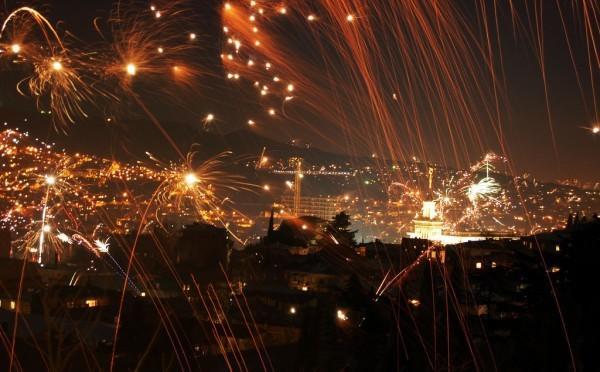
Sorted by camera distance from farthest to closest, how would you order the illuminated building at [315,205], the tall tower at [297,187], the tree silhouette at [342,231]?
the illuminated building at [315,205] → the tall tower at [297,187] → the tree silhouette at [342,231]

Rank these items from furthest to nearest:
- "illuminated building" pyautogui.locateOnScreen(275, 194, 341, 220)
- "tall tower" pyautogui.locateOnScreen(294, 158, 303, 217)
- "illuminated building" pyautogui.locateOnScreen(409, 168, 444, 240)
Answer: "illuminated building" pyautogui.locateOnScreen(275, 194, 341, 220), "tall tower" pyautogui.locateOnScreen(294, 158, 303, 217), "illuminated building" pyautogui.locateOnScreen(409, 168, 444, 240)

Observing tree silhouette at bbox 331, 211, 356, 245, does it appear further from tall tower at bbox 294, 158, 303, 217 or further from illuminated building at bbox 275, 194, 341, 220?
illuminated building at bbox 275, 194, 341, 220

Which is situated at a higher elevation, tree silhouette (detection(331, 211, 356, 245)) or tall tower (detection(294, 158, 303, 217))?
tall tower (detection(294, 158, 303, 217))

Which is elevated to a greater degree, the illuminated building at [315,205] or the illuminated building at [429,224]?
the illuminated building at [315,205]

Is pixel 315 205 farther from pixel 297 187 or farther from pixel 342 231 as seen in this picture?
pixel 342 231

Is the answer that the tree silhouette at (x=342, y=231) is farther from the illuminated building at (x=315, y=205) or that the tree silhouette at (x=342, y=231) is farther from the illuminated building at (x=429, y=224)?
the illuminated building at (x=315, y=205)

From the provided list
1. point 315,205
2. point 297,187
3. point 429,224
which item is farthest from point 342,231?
point 315,205

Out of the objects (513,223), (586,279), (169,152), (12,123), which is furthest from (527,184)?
(586,279)

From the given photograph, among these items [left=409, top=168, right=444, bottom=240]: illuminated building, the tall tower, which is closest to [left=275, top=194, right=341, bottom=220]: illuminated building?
the tall tower

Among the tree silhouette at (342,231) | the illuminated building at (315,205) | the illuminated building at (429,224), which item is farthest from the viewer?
the illuminated building at (315,205)

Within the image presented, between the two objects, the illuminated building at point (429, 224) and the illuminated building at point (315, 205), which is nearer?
the illuminated building at point (429, 224)

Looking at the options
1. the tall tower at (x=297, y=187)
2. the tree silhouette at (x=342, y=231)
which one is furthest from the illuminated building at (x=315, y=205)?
the tree silhouette at (x=342, y=231)

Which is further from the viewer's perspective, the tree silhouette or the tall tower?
the tall tower
